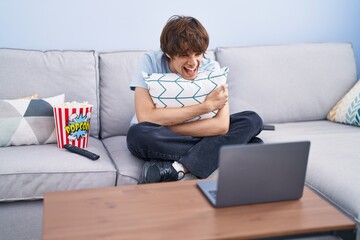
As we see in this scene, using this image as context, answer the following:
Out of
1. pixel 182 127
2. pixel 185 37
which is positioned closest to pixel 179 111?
pixel 182 127

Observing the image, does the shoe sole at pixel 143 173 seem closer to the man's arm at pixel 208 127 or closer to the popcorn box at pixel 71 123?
the man's arm at pixel 208 127

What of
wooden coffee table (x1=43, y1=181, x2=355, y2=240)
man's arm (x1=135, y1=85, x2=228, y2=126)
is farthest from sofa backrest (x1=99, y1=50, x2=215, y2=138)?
wooden coffee table (x1=43, y1=181, x2=355, y2=240)

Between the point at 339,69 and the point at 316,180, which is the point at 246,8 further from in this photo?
the point at 316,180

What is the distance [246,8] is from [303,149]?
5.24ft

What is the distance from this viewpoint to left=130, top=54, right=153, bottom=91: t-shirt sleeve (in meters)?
1.90

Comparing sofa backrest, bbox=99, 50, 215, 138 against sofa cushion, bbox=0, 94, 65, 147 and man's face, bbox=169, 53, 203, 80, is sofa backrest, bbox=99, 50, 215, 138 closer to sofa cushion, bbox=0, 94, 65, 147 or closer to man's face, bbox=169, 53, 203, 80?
sofa cushion, bbox=0, 94, 65, 147

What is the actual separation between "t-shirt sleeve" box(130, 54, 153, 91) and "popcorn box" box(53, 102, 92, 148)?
0.22 meters

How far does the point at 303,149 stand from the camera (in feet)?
3.96

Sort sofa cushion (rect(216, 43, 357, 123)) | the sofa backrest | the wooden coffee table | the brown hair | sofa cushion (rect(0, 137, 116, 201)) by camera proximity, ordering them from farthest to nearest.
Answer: sofa cushion (rect(216, 43, 357, 123))
the sofa backrest
the brown hair
sofa cushion (rect(0, 137, 116, 201))
the wooden coffee table

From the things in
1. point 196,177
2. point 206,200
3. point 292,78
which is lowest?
point 196,177

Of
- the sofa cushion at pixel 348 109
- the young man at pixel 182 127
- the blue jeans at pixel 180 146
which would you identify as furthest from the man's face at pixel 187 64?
the sofa cushion at pixel 348 109

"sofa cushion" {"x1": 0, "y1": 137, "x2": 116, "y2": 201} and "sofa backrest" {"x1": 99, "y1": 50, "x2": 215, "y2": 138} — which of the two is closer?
"sofa cushion" {"x1": 0, "y1": 137, "x2": 116, "y2": 201}

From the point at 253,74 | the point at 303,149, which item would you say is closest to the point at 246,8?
the point at 253,74

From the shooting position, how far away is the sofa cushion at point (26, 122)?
6.23 ft
